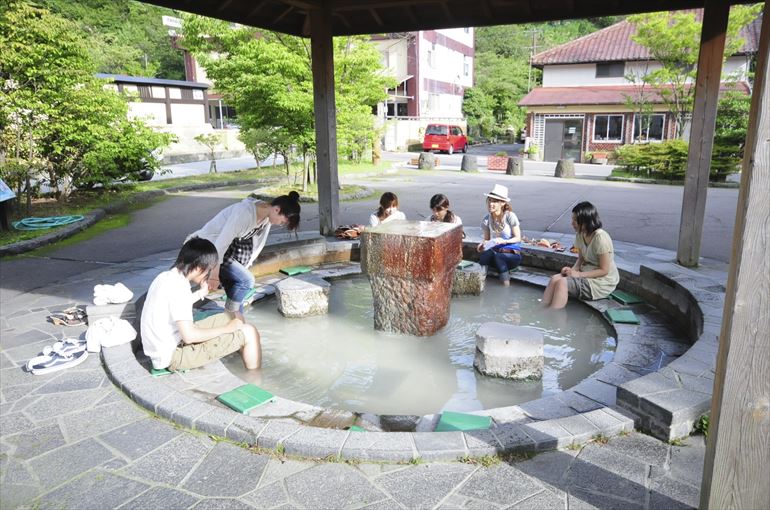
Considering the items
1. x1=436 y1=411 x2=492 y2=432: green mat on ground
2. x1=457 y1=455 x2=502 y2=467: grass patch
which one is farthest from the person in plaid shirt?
x1=457 y1=455 x2=502 y2=467: grass patch

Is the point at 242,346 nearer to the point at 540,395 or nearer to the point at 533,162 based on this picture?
the point at 540,395

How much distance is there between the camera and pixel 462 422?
381 cm

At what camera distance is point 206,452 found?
3.43 meters

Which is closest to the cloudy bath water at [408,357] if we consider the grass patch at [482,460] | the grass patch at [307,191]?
the grass patch at [482,460]

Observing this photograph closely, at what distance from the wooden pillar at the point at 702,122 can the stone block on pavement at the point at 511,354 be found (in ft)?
12.6

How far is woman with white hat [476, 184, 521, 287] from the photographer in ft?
24.2

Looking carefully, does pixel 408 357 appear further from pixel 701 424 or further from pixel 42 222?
pixel 42 222

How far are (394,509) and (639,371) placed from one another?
2.96 meters

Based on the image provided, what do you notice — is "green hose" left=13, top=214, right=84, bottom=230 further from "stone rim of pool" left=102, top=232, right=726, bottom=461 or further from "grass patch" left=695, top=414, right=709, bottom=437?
"grass patch" left=695, top=414, right=709, bottom=437

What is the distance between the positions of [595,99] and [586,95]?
0.99 metres

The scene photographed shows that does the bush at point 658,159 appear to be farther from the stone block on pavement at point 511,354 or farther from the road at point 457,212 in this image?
the stone block on pavement at point 511,354

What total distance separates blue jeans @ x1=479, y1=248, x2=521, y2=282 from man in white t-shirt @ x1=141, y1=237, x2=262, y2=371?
4.07 metres

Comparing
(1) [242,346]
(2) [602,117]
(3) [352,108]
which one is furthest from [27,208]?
(2) [602,117]

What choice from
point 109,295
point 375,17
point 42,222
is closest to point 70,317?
point 109,295
